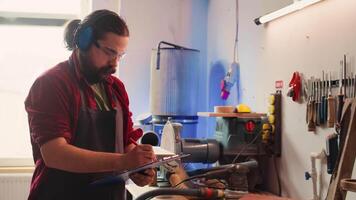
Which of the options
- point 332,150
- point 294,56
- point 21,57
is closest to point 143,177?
point 332,150

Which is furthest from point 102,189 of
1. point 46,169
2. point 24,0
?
point 24,0

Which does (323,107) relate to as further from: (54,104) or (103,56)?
(54,104)

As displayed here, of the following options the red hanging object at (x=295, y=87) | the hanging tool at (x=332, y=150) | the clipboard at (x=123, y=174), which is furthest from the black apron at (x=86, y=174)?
the red hanging object at (x=295, y=87)

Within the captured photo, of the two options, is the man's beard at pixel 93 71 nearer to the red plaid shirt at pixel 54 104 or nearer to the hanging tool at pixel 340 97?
the red plaid shirt at pixel 54 104

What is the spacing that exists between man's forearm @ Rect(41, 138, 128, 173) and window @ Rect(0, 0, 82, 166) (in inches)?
113

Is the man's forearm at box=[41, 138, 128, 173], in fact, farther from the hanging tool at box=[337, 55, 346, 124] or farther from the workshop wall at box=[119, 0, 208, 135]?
the workshop wall at box=[119, 0, 208, 135]

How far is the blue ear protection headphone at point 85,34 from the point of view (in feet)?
4.17

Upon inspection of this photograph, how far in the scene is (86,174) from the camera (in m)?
1.28

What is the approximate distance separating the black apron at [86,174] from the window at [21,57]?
106 inches

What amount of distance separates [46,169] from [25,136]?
2850 millimetres

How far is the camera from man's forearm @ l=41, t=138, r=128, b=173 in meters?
1.12

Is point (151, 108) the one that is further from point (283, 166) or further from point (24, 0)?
point (24, 0)

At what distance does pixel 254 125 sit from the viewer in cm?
225

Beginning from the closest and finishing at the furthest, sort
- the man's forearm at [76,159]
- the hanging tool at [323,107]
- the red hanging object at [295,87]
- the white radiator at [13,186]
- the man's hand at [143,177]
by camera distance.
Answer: the man's forearm at [76,159], the man's hand at [143,177], the hanging tool at [323,107], the red hanging object at [295,87], the white radiator at [13,186]
